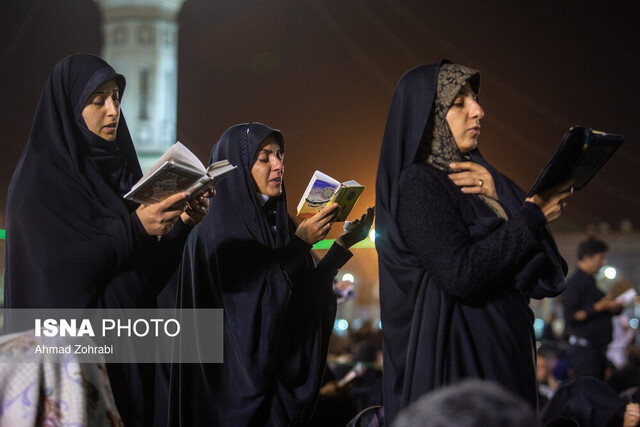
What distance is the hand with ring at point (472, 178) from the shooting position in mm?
2156

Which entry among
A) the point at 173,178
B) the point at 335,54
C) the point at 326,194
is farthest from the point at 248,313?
the point at 335,54

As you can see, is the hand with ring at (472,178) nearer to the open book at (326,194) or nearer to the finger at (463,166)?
the finger at (463,166)

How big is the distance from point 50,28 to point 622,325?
6785 mm

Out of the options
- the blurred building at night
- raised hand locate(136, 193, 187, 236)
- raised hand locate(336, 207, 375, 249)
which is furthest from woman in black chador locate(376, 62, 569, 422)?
the blurred building at night

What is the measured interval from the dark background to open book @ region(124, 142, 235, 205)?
331cm

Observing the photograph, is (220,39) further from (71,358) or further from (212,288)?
(71,358)

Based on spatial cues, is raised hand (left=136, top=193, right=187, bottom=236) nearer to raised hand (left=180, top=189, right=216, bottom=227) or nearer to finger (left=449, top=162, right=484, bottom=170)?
raised hand (left=180, top=189, right=216, bottom=227)

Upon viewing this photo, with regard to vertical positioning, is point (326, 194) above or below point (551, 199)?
above

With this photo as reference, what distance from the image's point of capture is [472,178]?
217cm

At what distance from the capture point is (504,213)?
220cm

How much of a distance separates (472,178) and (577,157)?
312 millimetres

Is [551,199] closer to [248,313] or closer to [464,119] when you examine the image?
[464,119]

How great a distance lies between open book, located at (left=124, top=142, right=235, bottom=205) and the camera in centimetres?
223

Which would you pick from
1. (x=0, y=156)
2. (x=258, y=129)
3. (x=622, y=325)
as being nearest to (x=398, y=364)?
(x=258, y=129)
